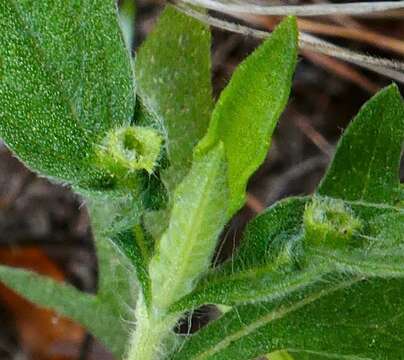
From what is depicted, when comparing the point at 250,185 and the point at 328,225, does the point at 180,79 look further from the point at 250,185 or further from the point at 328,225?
the point at 250,185

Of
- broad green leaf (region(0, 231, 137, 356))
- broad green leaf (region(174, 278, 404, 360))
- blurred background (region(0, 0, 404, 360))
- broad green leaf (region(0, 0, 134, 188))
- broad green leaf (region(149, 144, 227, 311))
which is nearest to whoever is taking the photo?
broad green leaf (region(149, 144, 227, 311))

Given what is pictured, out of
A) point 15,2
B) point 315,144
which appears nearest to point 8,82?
point 15,2

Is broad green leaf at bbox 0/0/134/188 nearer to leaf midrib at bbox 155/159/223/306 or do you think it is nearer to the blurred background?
leaf midrib at bbox 155/159/223/306

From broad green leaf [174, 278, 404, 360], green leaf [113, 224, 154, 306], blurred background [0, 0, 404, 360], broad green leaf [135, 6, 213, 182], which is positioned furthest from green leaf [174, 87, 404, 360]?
blurred background [0, 0, 404, 360]

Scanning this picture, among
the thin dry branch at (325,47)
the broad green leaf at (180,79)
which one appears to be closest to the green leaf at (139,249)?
the broad green leaf at (180,79)

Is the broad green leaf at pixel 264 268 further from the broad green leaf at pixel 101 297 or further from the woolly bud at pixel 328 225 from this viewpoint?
the broad green leaf at pixel 101 297

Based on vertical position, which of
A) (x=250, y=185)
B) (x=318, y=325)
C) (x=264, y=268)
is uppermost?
(x=264, y=268)

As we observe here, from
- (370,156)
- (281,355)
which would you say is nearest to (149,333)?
(281,355)
